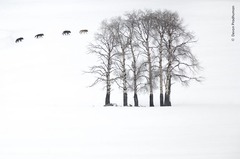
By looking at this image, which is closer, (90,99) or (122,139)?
(122,139)

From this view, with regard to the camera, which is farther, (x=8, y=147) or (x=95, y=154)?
(x=8, y=147)

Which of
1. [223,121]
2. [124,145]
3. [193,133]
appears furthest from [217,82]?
[124,145]

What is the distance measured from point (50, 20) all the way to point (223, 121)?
3014 inches

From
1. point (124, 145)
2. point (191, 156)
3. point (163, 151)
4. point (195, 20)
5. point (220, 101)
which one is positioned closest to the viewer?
point (191, 156)

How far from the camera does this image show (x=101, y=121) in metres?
20.2

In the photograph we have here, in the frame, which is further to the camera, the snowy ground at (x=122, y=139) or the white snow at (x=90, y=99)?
the white snow at (x=90, y=99)

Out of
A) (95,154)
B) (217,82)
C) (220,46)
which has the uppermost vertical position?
(220,46)

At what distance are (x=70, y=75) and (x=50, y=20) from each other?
44.1 m

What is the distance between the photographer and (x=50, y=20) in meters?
91.4

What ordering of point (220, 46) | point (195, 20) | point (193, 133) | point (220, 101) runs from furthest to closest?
point (195, 20)
point (220, 46)
point (220, 101)
point (193, 133)

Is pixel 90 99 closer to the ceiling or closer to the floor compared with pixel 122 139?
closer to the ceiling

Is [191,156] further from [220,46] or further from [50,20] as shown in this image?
[50,20]

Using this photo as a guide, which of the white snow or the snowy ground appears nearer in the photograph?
the snowy ground

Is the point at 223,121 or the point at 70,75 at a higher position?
the point at 70,75
